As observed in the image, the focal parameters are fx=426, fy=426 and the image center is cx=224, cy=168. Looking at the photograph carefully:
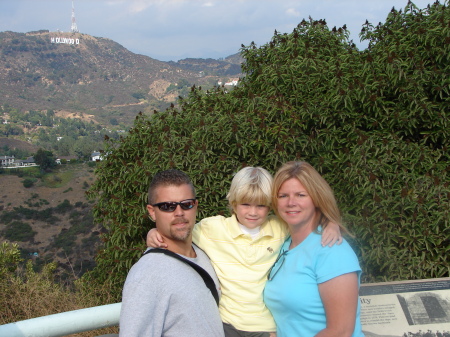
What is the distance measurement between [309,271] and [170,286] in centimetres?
71

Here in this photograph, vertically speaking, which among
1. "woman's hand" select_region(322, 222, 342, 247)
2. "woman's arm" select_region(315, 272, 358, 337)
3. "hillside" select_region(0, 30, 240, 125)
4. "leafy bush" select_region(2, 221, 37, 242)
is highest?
"hillside" select_region(0, 30, 240, 125)

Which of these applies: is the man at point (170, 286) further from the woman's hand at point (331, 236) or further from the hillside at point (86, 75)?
the hillside at point (86, 75)

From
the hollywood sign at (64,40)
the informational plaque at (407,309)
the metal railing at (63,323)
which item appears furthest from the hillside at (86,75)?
the informational plaque at (407,309)

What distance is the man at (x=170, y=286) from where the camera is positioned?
6.06 feet

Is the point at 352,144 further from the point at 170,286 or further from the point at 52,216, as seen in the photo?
the point at 52,216

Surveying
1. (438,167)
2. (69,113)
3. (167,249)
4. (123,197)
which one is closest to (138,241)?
(123,197)

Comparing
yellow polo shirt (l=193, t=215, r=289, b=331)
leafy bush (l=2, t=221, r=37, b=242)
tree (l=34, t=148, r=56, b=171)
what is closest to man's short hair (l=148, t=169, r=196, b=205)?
yellow polo shirt (l=193, t=215, r=289, b=331)

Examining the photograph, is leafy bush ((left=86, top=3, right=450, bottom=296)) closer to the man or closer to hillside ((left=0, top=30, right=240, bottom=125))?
the man

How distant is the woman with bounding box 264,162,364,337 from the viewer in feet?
6.66

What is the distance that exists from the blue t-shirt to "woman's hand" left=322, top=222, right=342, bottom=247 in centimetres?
2

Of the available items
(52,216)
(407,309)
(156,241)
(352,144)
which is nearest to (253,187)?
(156,241)

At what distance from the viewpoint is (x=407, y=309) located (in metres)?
2.77

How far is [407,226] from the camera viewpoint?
3.42 meters

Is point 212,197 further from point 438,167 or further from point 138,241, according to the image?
point 438,167
